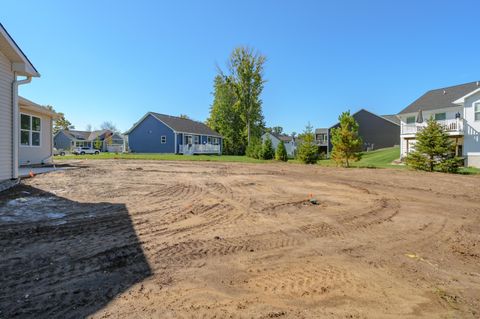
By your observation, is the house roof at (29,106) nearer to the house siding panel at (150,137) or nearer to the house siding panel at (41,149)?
the house siding panel at (41,149)

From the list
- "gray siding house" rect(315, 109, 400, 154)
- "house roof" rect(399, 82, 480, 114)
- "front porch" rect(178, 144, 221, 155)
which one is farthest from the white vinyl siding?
"gray siding house" rect(315, 109, 400, 154)

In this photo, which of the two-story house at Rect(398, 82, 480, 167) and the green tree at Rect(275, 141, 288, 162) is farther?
the green tree at Rect(275, 141, 288, 162)

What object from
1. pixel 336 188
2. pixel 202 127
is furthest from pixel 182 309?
pixel 202 127

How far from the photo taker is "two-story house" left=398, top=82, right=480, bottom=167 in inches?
917

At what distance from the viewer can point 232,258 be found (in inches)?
163

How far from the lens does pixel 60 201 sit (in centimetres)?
Result: 725

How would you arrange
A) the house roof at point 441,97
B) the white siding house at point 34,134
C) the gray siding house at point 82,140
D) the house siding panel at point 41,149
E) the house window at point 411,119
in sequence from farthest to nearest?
the gray siding house at point 82,140, the house window at point 411,119, the house roof at point 441,97, the house siding panel at point 41,149, the white siding house at point 34,134

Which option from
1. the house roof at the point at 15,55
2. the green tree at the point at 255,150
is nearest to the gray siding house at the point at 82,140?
the green tree at the point at 255,150

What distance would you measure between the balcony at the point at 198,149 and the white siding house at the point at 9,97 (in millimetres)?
28853

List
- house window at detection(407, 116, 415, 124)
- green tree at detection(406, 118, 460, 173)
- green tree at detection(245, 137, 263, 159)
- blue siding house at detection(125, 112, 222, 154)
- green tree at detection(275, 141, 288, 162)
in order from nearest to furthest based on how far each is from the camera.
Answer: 1. green tree at detection(406, 118, 460, 173)
2. green tree at detection(275, 141, 288, 162)
3. green tree at detection(245, 137, 263, 159)
4. house window at detection(407, 116, 415, 124)
5. blue siding house at detection(125, 112, 222, 154)

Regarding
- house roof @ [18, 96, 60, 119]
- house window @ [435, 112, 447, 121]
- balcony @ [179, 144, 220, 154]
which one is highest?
house window @ [435, 112, 447, 121]

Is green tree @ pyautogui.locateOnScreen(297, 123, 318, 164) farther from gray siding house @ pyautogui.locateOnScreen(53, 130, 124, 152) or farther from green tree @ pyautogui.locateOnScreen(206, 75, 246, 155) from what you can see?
gray siding house @ pyautogui.locateOnScreen(53, 130, 124, 152)

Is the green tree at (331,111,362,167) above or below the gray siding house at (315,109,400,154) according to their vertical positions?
below

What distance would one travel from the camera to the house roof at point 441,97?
27.7 metres
